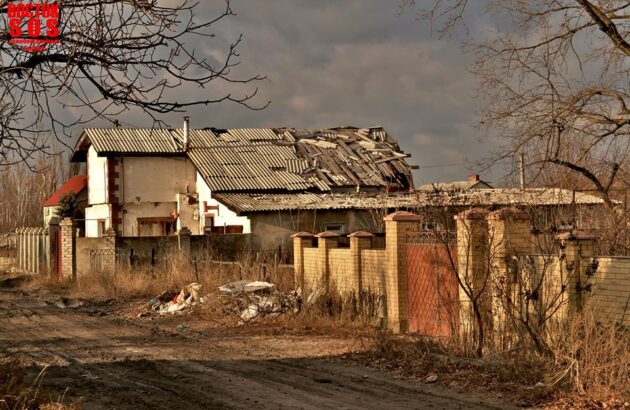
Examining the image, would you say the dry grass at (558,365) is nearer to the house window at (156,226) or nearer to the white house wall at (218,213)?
the white house wall at (218,213)

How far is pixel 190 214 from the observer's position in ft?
115

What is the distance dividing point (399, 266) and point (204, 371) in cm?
493

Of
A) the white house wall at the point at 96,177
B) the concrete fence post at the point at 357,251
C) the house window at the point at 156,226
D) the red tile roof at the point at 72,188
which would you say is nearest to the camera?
the concrete fence post at the point at 357,251

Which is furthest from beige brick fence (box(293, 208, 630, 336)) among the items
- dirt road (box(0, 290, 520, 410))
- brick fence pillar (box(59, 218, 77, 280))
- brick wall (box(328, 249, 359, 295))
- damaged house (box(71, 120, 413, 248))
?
brick fence pillar (box(59, 218, 77, 280))

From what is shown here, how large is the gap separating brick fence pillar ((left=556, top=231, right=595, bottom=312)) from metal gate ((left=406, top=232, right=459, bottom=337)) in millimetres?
2389

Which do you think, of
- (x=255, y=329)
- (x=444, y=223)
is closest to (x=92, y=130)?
(x=255, y=329)

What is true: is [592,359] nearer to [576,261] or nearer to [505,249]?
[576,261]

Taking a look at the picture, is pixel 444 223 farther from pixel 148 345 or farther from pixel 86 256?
pixel 86 256

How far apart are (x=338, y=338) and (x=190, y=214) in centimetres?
2173

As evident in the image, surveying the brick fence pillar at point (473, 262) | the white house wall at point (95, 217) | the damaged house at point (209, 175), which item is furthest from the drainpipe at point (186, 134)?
the brick fence pillar at point (473, 262)

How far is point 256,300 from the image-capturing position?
17.4m

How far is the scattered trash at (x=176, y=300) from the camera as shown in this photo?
19656 millimetres

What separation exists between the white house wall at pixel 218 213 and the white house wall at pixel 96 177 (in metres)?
4.35

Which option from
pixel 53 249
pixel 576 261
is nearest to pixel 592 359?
pixel 576 261
